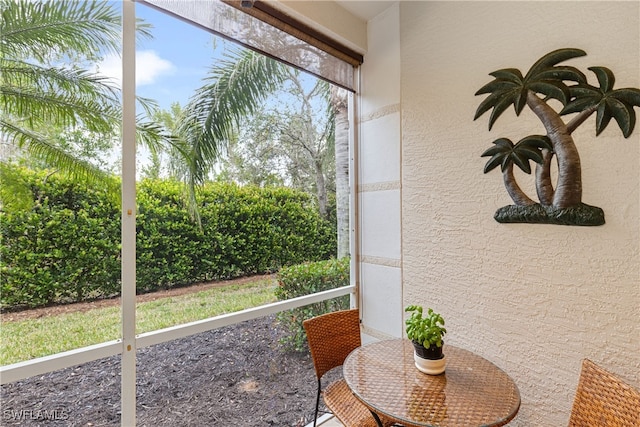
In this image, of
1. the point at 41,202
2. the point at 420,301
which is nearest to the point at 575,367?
the point at 420,301

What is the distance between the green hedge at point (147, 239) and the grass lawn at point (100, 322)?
0.08m

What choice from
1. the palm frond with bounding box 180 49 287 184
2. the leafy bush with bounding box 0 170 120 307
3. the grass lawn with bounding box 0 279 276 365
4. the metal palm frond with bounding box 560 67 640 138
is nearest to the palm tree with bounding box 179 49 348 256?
the palm frond with bounding box 180 49 287 184

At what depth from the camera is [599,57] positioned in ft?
4.53

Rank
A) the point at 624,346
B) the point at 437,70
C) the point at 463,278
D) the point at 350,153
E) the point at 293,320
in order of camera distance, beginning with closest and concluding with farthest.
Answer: the point at 624,346 < the point at 463,278 < the point at 437,70 < the point at 293,320 < the point at 350,153

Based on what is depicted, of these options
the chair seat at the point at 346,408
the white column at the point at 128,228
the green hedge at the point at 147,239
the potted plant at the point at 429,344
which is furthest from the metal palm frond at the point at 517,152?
the white column at the point at 128,228

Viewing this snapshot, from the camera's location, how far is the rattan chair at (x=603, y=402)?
104 centimetres

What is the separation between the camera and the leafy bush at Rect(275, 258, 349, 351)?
2125 millimetres

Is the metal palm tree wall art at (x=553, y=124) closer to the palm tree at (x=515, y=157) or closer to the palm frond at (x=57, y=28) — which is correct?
the palm tree at (x=515, y=157)

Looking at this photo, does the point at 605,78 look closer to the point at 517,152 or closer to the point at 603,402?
the point at 517,152

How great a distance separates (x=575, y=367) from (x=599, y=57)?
4.94 ft

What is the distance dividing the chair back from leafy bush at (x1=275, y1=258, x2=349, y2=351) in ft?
1.24

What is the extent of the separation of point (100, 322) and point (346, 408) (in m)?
1.31

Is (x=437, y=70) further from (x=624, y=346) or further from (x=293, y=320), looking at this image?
(x=293, y=320)

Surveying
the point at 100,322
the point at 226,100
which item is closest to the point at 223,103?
the point at 226,100
